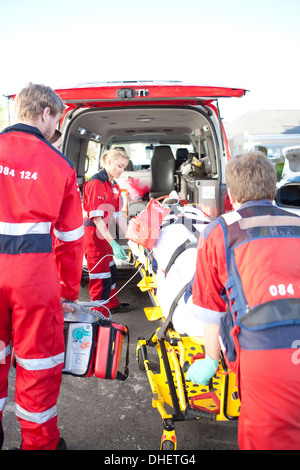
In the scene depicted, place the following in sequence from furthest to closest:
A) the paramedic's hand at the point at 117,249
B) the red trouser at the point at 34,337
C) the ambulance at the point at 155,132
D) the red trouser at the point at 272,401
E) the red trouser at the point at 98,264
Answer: the red trouser at the point at 98,264, the paramedic's hand at the point at 117,249, the ambulance at the point at 155,132, the red trouser at the point at 34,337, the red trouser at the point at 272,401

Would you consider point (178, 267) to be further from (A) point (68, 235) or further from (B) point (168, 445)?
(B) point (168, 445)

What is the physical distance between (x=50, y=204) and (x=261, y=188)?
1.00 meters

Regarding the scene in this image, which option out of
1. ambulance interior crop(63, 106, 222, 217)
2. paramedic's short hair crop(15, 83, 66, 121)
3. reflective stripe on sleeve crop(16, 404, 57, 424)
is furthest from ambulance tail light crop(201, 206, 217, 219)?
reflective stripe on sleeve crop(16, 404, 57, 424)

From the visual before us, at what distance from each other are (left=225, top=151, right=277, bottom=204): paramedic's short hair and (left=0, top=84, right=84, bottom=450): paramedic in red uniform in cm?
88

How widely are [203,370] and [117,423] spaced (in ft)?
3.65

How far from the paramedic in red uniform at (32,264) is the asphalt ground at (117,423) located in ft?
1.42

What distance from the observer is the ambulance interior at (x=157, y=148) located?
14.0 feet

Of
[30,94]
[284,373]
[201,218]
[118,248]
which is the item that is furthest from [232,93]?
[284,373]

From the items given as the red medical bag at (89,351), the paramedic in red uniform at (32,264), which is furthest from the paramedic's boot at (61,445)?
the red medical bag at (89,351)

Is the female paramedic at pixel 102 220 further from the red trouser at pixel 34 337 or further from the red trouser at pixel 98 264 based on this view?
the red trouser at pixel 34 337
